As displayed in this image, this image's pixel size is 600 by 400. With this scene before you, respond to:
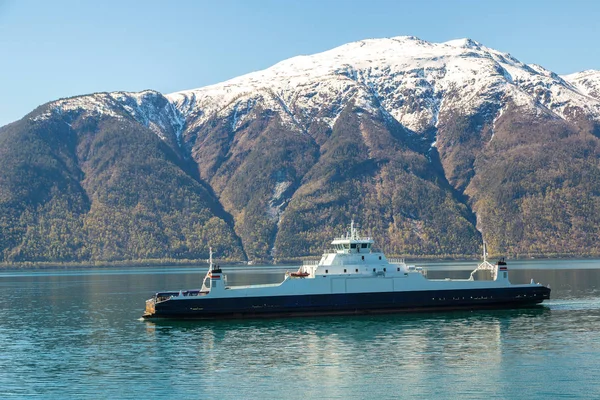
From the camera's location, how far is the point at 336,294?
→ 9900 cm

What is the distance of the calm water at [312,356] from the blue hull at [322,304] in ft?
5.04

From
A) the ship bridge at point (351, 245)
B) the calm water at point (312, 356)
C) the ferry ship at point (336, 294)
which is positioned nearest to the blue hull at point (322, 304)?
the ferry ship at point (336, 294)

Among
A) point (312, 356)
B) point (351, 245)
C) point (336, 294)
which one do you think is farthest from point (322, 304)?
point (312, 356)

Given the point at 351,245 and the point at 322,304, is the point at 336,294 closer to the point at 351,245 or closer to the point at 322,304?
the point at 322,304

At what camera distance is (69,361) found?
72.2 metres

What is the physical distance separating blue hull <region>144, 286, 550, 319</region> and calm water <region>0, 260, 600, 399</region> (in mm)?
1537

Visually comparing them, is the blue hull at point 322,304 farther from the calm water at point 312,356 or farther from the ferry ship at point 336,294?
the calm water at point 312,356

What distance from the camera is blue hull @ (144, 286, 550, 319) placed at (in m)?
98.0

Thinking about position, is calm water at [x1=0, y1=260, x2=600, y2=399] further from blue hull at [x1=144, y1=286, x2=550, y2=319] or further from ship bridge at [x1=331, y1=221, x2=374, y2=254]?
ship bridge at [x1=331, y1=221, x2=374, y2=254]

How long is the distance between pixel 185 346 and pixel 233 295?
19.5 metres

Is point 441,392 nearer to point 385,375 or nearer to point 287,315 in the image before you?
point 385,375

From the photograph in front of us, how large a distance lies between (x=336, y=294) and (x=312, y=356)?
91.5 ft

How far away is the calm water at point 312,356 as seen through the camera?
2288 inches

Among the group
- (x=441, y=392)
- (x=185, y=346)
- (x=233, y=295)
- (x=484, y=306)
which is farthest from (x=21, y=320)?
(x=441, y=392)
